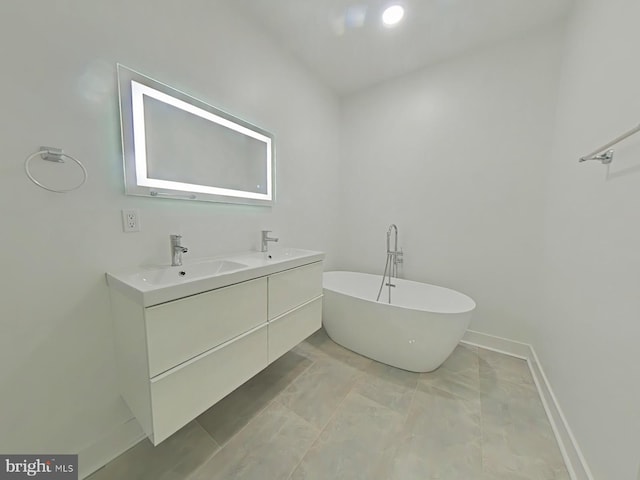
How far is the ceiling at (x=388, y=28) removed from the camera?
1.58 m

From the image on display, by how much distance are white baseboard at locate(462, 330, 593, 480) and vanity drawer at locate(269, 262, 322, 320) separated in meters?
1.55

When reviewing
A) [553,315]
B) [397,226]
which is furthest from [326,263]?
[553,315]

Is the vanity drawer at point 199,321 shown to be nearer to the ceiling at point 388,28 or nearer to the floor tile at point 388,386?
the floor tile at point 388,386

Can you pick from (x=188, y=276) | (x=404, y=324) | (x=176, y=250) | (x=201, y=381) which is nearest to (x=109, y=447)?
(x=201, y=381)

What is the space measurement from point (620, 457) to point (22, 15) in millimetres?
2759

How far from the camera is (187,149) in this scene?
143 cm

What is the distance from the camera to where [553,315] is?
1.55 m

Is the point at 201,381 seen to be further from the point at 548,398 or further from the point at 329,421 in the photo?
the point at 548,398

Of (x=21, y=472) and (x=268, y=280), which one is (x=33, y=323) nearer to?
(x=21, y=472)

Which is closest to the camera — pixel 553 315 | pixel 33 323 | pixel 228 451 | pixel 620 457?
pixel 620 457

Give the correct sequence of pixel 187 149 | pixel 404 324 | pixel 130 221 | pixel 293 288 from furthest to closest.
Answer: pixel 404 324
pixel 293 288
pixel 187 149
pixel 130 221

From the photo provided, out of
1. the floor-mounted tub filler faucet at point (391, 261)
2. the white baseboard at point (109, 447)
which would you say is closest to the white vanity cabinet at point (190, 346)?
the white baseboard at point (109, 447)

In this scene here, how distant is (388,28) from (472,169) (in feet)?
4.46

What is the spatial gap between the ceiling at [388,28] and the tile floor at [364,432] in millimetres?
2678
